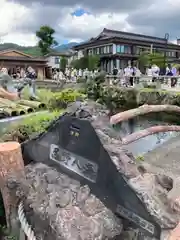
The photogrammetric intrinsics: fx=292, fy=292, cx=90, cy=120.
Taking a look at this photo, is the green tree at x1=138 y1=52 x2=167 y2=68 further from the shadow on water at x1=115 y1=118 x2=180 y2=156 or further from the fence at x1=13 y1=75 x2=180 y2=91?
the shadow on water at x1=115 y1=118 x2=180 y2=156

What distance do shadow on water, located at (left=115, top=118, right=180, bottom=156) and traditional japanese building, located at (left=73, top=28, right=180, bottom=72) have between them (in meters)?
17.8

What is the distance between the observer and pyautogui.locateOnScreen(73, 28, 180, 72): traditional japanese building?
103 ft

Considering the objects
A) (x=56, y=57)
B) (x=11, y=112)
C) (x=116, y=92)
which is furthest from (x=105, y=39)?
(x=11, y=112)

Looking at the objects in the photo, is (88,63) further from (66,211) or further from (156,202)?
(156,202)

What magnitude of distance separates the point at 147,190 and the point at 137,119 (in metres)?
11.9

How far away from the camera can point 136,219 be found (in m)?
2.84

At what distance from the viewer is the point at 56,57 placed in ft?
125

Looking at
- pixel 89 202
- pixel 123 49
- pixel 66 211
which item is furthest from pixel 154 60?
pixel 66 211

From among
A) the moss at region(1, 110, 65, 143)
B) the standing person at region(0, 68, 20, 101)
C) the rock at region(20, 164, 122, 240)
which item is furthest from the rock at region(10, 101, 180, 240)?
the standing person at region(0, 68, 20, 101)

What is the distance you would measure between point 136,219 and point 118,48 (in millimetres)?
30259

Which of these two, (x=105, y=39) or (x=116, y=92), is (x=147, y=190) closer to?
(x=116, y=92)

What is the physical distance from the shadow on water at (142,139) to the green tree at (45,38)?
24.7 m

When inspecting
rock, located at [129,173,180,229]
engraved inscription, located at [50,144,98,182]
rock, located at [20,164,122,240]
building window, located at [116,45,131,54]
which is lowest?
rock, located at [20,164,122,240]

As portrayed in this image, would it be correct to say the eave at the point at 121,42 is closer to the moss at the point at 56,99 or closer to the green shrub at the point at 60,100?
the moss at the point at 56,99
